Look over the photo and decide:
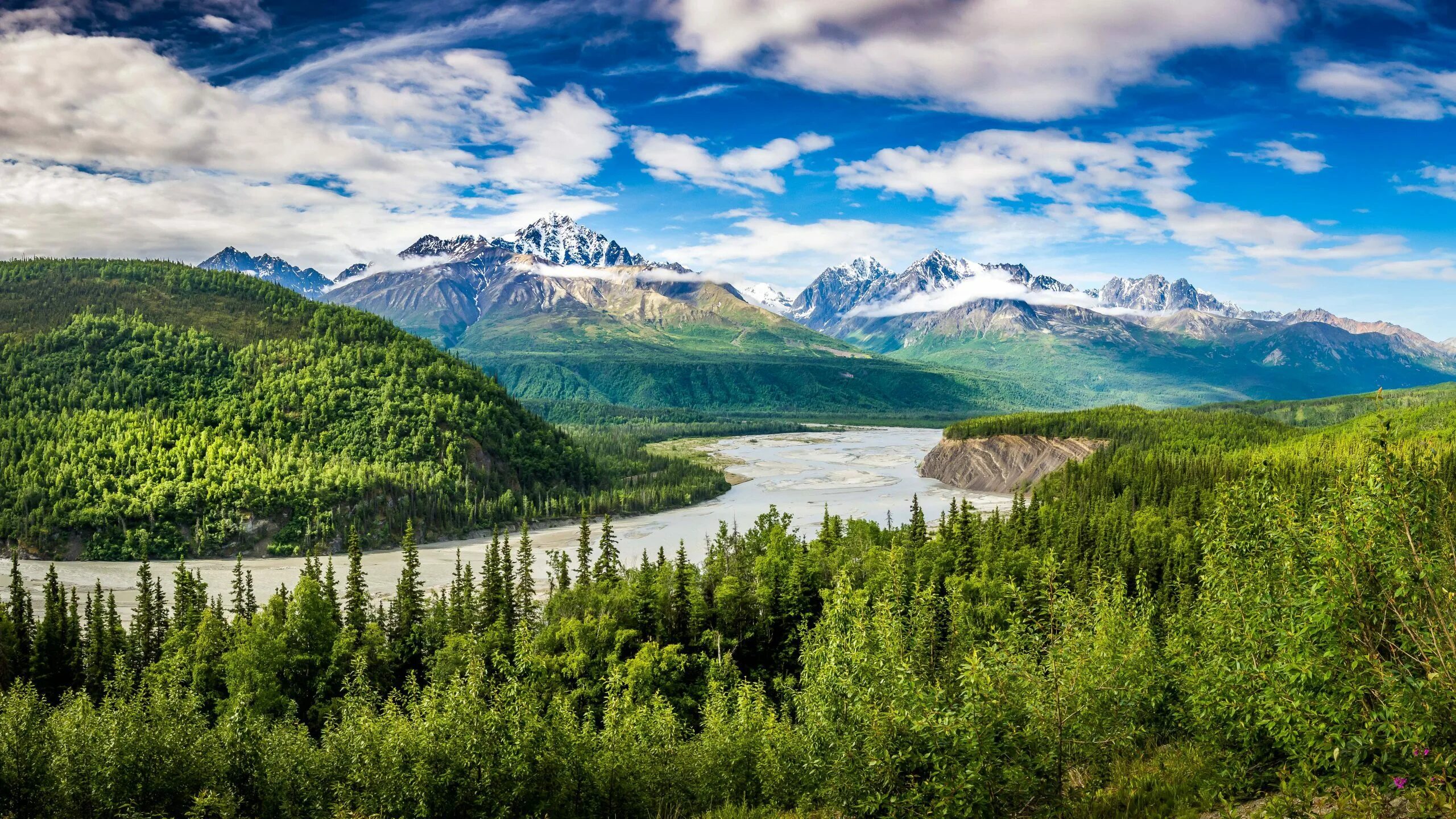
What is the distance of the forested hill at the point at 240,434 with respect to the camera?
4796 inches

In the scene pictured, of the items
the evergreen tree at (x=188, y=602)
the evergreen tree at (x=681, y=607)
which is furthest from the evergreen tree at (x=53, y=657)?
the evergreen tree at (x=681, y=607)

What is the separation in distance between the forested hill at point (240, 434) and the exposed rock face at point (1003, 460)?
178 ft

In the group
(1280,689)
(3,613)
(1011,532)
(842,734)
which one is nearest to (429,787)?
(842,734)

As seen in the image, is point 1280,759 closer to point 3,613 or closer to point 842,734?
point 842,734

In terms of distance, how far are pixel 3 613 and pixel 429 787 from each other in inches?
2328

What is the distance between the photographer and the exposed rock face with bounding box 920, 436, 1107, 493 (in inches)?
6545

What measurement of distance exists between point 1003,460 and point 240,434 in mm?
149060

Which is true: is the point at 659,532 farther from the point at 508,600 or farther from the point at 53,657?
the point at 53,657

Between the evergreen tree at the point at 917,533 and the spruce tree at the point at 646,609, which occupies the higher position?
the evergreen tree at the point at 917,533

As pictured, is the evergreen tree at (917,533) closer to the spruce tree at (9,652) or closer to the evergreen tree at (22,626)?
the spruce tree at (9,652)

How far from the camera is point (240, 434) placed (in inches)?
5723

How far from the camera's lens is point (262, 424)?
150 metres

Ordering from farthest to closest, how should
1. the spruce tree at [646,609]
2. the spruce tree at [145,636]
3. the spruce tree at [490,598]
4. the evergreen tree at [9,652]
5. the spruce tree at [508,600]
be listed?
the spruce tree at [508,600]
the spruce tree at [490,598]
the spruce tree at [646,609]
the spruce tree at [145,636]
the evergreen tree at [9,652]

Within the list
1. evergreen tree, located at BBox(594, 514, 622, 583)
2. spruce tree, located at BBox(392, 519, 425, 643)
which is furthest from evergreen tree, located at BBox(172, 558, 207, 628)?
evergreen tree, located at BBox(594, 514, 622, 583)
